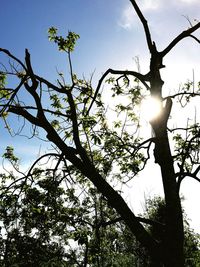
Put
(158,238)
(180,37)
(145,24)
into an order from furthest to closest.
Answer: (158,238) < (145,24) < (180,37)

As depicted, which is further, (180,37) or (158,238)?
(158,238)

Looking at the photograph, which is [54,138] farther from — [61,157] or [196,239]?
[196,239]

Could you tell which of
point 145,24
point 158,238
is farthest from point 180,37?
point 158,238

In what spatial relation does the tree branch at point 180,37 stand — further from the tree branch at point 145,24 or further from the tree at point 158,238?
the tree at point 158,238

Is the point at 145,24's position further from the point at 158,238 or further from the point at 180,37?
the point at 158,238

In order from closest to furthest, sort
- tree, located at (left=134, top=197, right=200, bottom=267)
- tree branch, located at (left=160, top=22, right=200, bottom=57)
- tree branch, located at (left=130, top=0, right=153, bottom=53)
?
tree branch, located at (left=160, top=22, right=200, bottom=57) → tree branch, located at (left=130, top=0, right=153, bottom=53) → tree, located at (left=134, top=197, right=200, bottom=267)

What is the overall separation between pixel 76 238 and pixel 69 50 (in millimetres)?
4674

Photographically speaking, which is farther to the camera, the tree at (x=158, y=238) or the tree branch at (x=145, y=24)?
the tree at (x=158, y=238)

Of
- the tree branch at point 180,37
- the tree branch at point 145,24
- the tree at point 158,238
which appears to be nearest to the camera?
the tree branch at point 180,37

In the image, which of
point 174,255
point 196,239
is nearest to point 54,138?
point 174,255

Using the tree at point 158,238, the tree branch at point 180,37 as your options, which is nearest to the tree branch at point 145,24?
the tree branch at point 180,37

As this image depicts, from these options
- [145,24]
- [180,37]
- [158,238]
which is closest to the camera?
[180,37]

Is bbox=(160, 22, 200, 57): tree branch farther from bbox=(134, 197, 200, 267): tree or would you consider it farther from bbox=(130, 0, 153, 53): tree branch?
bbox=(134, 197, 200, 267): tree

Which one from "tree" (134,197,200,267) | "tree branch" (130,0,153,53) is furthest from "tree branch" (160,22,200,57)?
"tree" (134,197,200,267)
